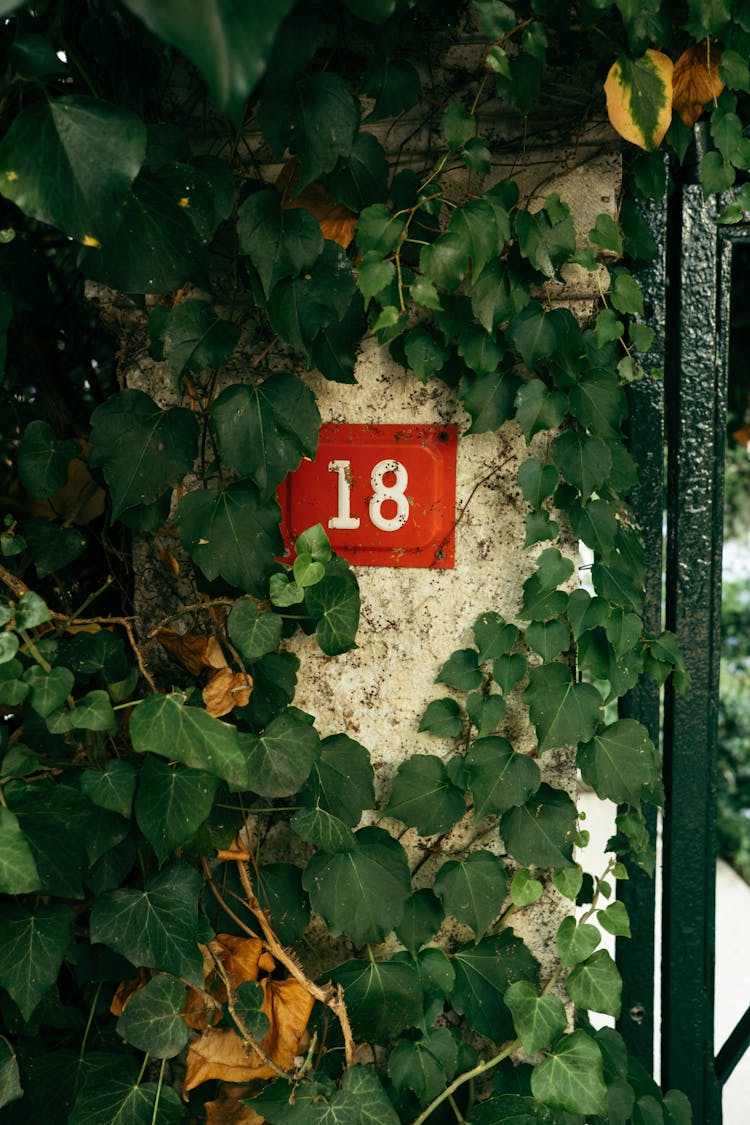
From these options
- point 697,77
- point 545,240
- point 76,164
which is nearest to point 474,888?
point 545,240

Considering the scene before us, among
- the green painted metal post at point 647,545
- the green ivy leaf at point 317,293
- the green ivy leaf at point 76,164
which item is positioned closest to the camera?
the green ivy leaf at point 76,164

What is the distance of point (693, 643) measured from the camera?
63.4 inches

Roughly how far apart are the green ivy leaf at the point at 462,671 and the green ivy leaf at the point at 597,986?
1.46ft

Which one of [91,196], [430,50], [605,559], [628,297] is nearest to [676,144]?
[628,297]

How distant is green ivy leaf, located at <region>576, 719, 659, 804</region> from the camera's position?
1283 millimetres

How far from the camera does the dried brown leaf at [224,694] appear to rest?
1.21 metres

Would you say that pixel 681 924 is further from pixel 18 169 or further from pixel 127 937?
pixel 18 169

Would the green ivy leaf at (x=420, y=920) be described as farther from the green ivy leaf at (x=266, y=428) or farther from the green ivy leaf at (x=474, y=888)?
the green ivy leaf at (x=266, y=428)

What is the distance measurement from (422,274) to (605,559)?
1.64ft

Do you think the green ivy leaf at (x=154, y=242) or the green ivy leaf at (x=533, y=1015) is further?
the green ivy leaf at (x=533, y=1015)

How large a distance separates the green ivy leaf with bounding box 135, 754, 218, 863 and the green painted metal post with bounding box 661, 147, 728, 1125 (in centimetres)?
93

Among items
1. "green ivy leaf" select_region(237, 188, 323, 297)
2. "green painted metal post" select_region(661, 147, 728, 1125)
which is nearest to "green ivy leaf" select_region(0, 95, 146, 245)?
"green ivy leaf" select_region(237, 188, 323, 297)

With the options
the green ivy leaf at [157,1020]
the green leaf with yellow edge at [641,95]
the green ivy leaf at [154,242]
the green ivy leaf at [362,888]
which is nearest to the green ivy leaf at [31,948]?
the green ivy leaf at [157,1020]

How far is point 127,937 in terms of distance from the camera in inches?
44.1
